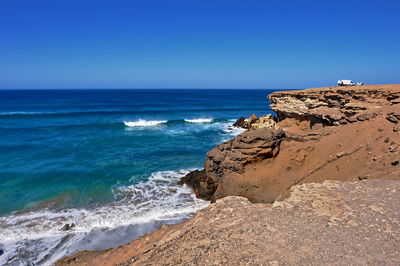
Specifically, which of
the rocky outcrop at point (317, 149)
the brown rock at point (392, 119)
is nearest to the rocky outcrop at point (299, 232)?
the rocky outcrop at point (317, 149)

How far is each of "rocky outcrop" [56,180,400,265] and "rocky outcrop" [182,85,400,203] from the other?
12.5 ft

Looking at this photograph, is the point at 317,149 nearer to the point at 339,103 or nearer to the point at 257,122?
the point at 339,103

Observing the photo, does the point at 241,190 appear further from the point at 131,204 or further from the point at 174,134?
the point at 174,134

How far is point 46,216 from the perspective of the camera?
511 inches

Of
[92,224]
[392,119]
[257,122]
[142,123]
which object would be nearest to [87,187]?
[92,224]

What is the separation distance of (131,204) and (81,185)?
437 centimetres

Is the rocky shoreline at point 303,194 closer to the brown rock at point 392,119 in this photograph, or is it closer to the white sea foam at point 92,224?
the brown rock at point 392,119

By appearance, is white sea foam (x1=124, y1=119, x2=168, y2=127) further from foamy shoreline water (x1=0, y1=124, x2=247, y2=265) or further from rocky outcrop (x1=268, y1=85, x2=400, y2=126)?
rocky outcrop (x1=268, y1=85, x2=400, y2=126)

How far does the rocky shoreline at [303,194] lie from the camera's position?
198 inches

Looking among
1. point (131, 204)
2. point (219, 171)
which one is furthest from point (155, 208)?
point (219, 171)

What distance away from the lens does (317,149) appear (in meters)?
12.6

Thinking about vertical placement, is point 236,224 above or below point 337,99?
below

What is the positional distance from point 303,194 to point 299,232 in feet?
5.51

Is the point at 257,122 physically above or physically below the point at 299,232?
below
